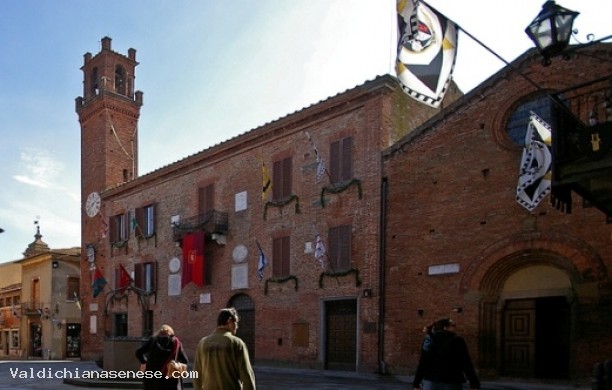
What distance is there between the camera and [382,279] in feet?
62.3

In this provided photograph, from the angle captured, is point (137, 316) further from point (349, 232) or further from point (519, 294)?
point (519, 294)

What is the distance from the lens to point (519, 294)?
16312 mm

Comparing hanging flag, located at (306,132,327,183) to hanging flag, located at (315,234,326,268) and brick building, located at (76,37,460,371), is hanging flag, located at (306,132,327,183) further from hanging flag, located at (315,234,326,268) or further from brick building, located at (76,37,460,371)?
hanging flag, located at (315,234,326,268)

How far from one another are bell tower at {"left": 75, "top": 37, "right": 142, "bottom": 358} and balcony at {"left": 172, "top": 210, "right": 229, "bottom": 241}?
8.53 m

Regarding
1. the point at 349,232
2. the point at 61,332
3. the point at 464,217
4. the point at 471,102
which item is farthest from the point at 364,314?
the point at 61,332

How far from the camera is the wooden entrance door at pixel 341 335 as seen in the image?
19.8 m

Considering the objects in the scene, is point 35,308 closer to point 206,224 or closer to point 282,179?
point 206,224

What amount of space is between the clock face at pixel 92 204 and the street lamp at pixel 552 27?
30727 mm

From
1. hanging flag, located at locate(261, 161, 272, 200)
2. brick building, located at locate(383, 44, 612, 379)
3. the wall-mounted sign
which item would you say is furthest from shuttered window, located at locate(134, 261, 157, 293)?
the wall-mounted sign

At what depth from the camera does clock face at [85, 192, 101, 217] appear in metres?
35.3

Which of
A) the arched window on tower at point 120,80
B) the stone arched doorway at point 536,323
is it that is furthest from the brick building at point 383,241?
the arched window on tower at point 120,80

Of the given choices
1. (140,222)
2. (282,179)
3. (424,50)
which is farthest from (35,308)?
(424,50)

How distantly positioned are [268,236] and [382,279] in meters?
5.98

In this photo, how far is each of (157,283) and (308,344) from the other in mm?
10943
